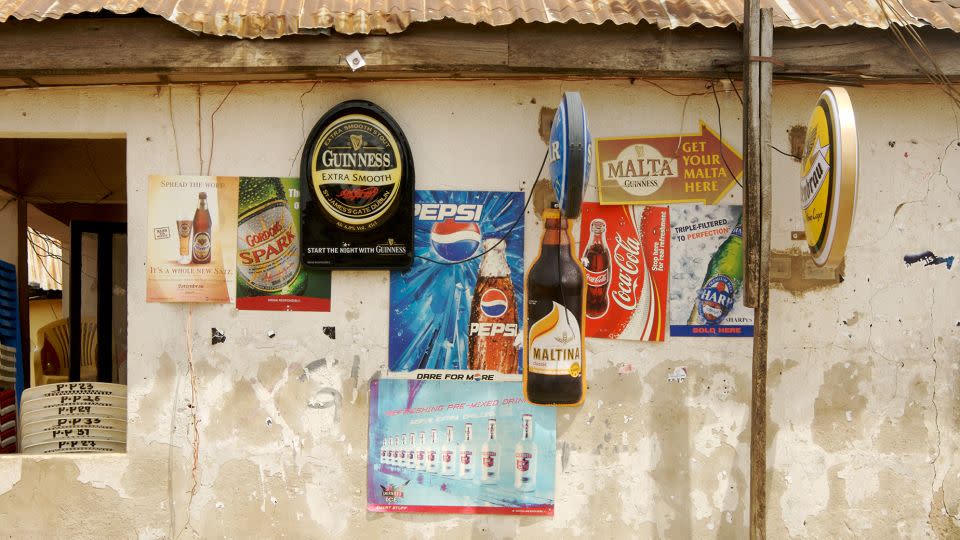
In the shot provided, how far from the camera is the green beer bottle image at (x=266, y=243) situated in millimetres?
5246

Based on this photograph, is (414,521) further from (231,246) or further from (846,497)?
(846,497)

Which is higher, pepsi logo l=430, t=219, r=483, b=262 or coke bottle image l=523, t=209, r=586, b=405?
pepsi logo l=430, t=219, r=483, b=262

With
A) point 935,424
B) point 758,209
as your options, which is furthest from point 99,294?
point 935,424

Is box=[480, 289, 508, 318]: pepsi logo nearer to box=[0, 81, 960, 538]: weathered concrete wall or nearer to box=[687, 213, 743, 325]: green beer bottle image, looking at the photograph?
box=[0, 81, 960, 538]: weathered concrete wall

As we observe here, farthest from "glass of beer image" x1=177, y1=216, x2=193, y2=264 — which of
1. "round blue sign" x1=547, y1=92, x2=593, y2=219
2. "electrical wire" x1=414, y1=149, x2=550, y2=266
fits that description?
"round blue sign" x1=547, y1=92, x2=593, y2=219

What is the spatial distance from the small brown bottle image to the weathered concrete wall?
252 millimetres

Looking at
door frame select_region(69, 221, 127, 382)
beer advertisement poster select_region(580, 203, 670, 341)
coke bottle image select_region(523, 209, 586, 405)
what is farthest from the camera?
door frame select_region(69, 221, 127, 382)

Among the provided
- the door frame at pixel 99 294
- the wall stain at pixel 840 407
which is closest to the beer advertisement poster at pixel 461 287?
the wall stain at pixel 840 407

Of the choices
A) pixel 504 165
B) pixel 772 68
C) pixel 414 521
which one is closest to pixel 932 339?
pixel 772 68

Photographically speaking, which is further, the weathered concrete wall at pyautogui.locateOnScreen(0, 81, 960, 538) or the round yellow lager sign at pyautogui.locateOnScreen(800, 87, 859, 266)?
the weathered concrete wall at pyautogui.locateOnScreen(0, 81, 960, 538)

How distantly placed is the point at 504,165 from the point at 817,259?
79.2 inches

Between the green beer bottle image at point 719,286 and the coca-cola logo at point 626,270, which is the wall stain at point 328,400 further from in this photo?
the green beer bottle image at point 719,286

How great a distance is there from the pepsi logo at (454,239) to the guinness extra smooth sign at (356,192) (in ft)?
0.58

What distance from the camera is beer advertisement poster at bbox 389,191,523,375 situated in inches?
206
